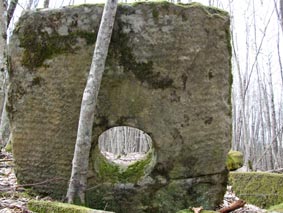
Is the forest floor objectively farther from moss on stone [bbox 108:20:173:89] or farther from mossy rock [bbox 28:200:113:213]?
moss on stone [bbox 108:20:173:89]

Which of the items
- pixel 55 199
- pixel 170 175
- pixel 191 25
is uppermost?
pixel 191 25

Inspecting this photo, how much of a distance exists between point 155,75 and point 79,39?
0.93 meters

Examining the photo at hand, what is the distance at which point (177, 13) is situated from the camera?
4008 mm

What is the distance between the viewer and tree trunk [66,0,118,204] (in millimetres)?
3693

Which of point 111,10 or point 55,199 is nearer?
point 111,10

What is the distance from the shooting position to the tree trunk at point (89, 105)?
3.69 m

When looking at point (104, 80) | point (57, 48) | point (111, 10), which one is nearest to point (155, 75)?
point (104, 80)

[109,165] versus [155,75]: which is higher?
[155,75]

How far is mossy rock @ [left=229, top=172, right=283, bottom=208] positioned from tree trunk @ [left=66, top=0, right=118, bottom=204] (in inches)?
142

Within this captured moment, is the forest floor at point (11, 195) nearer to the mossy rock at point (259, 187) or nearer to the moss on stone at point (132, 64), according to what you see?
the mossy rock at point (259, 187)

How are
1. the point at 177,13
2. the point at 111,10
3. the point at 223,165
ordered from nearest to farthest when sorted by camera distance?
the point at 111,10, the point at 177,13, the point at 223,165

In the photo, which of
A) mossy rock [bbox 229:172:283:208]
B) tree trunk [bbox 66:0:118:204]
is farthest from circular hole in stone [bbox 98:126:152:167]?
tree trunk [bbox 66:0:118:204]

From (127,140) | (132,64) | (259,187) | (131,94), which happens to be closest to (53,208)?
(131,94)

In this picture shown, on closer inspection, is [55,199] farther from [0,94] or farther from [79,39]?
[79,39]
